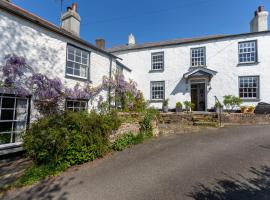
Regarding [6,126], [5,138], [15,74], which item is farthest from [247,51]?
[5,138]

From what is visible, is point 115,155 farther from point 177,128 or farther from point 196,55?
point 196,55

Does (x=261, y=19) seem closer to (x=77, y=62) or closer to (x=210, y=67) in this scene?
(x=210, y=67)

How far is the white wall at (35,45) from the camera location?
306 inches

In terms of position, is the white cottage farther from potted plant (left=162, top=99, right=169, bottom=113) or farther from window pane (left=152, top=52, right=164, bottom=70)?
window pane (left=152, top=52, right=164, bottom=70)

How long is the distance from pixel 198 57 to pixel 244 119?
7.12 metres

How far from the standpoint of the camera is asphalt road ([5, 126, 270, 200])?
4.35 metres

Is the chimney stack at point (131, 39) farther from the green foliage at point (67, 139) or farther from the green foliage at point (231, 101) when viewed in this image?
the green foliage at point (67, 139)

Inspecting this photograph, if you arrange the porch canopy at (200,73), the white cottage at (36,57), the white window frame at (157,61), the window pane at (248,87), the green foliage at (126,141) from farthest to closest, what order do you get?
the white window frame at (157,61), the porch canopy at (200,73), the window pane at (248,87), the green foliage at (126,141), the white cottage at (36,57)

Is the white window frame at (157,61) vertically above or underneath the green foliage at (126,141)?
above

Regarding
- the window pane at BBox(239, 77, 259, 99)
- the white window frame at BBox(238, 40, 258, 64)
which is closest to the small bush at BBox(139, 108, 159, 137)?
the window pane at BBox(239, 77, 259, 99)

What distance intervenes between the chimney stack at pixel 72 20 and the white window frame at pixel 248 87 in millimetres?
13928

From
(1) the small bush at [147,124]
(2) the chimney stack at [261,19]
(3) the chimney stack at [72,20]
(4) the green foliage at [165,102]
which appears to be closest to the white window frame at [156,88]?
(4) the green foliage at [165,102]

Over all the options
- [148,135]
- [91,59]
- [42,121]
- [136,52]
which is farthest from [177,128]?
[136,52]

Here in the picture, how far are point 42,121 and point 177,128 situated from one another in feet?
25.0
